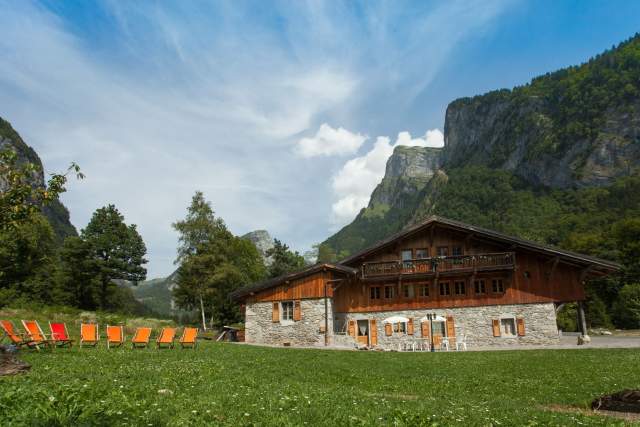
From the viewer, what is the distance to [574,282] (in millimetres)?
28875

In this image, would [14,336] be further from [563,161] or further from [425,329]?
[563,161]

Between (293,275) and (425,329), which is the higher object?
(293,275)

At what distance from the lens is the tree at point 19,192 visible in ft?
36.9

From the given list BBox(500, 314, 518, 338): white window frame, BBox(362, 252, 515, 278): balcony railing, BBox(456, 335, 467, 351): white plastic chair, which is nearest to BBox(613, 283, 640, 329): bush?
BBox(500, 314, 518, 338): white window frame

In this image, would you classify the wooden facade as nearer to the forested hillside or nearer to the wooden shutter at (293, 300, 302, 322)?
the wooden shutter at (293, 300, 302, 322)

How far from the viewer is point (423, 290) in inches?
1224

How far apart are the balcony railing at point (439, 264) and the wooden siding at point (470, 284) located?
0.65 m

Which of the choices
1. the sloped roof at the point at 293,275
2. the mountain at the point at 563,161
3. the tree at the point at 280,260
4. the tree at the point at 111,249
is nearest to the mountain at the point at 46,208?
the mountain at the point at 563,161

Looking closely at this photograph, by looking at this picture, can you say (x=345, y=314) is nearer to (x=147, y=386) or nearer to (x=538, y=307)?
(x=538, y=307)

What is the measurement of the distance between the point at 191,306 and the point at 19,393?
50.3 meters

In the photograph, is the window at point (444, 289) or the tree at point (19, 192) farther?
the window at point (444, 289)

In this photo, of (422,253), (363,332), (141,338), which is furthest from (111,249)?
(141,338)

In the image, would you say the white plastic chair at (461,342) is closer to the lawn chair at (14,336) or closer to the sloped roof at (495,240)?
the sloped roof at (495,240)

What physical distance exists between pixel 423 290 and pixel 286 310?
30.8ft
